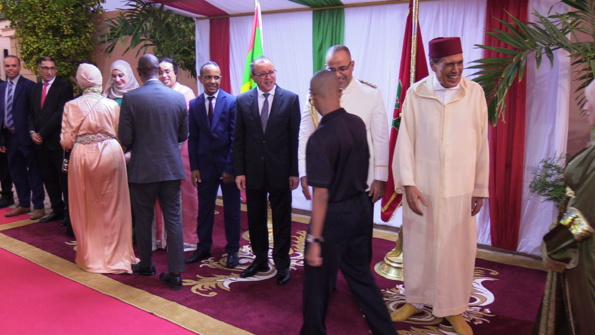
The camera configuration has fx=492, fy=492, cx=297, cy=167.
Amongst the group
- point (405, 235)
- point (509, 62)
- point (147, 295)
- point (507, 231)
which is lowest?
point (147, 295)

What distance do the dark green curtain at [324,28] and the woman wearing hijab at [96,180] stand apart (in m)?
2.27

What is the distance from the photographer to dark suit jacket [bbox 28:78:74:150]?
521cm

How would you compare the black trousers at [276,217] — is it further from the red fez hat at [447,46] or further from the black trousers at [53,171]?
the black trousers at [53,171]

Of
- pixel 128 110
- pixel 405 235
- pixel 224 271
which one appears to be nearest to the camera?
pixel 405 235

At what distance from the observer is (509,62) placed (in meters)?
3.66

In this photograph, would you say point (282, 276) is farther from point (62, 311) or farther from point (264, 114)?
point (62, 311)

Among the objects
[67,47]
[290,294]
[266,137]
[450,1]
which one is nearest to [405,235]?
[290,294]

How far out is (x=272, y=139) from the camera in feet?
11.9

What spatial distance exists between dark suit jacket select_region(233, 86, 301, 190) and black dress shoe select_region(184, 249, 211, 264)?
0.98 meters

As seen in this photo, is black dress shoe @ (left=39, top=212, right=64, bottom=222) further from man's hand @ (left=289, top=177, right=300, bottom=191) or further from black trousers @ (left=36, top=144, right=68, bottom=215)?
man's hand @ (left=289, top=177, right=300, bottom=191)

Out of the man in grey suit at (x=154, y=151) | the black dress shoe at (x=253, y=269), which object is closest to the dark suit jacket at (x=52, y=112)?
the man in grey suit at (x=154, y=151)

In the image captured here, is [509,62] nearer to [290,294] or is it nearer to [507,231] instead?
[507,231]

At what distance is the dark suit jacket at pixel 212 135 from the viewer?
13.3 ft

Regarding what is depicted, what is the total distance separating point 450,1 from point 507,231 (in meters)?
2.15
